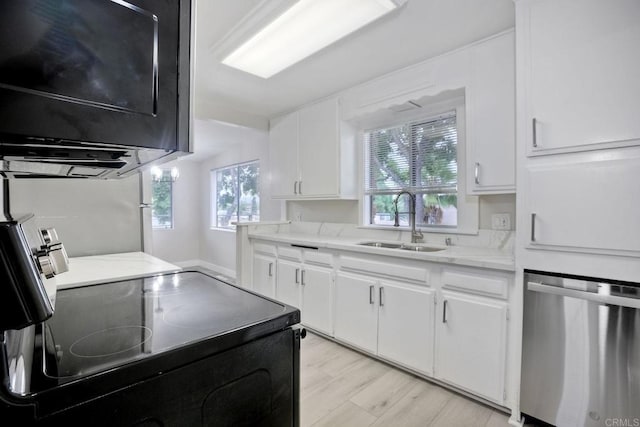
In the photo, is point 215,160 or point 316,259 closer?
point 316,259

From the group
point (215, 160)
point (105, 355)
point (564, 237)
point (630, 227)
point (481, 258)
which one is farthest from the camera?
point (215, 160)

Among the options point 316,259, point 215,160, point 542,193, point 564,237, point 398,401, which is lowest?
point 398,401

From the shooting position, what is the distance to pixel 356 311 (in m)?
2.48

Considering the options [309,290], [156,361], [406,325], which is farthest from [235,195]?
[156,361]

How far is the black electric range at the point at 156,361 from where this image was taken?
54 centimetres

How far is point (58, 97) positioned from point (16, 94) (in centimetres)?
5

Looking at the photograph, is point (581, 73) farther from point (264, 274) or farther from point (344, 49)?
point (264, 274)

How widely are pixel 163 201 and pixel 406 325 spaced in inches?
224

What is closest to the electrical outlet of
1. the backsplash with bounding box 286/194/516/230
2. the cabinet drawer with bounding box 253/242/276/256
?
the backsplash with bounding box 286/194/516/230

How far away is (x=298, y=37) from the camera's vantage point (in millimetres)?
2039

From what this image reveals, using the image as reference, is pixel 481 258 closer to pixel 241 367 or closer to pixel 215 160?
pixel 241 367

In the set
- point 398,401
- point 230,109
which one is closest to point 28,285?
point 398,401

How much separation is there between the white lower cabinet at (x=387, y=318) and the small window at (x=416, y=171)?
31.0 inches

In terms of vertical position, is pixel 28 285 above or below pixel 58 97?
below
